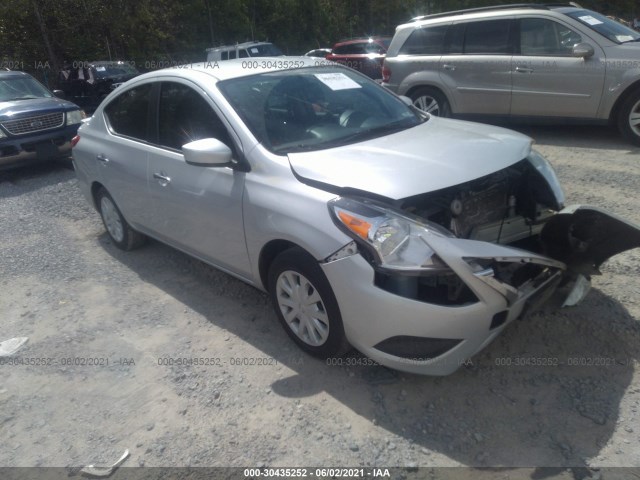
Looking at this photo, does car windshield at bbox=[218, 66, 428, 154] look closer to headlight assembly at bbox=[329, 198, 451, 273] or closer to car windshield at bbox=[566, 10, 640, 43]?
headlight assembly at bbox=[329, 198, 451, 273]

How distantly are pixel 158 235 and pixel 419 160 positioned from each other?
7.80 ft

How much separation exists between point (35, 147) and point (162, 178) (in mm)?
5557

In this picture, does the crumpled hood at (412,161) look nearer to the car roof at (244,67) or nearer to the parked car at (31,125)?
the car roof at (244,67)

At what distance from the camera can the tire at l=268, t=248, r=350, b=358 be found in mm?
2951

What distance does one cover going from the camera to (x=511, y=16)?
7.66 meters

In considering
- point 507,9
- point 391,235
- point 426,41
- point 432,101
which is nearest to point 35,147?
point 432,101

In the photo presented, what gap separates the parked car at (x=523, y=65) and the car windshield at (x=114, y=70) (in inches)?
381

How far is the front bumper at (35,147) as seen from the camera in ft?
26.9

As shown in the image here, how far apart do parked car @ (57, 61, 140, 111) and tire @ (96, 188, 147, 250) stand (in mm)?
10938

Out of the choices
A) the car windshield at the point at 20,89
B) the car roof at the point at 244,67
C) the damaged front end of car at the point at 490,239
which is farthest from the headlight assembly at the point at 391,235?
the car windshield at the point at 20,89

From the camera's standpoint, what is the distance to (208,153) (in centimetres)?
328

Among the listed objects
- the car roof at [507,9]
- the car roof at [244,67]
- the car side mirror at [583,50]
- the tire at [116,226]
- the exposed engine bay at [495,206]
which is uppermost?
the car roof at [507,9]

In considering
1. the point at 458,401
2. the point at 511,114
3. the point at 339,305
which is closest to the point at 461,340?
the point at 458,401

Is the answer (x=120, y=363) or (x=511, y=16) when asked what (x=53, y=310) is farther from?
(x=511, y=16)
